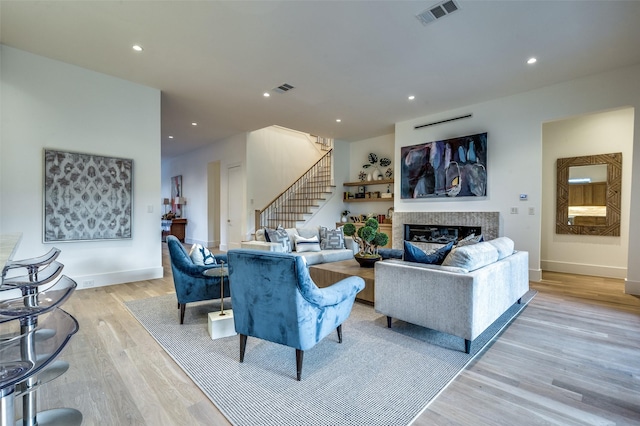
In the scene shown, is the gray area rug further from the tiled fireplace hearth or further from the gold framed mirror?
the gold framed mirror

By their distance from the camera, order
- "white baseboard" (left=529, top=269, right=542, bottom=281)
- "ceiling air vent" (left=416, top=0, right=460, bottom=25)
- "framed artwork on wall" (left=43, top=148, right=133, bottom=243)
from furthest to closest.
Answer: "white baseboard" (left=529, top=269, right=542, bottom=281), "framed artwork on wall" (left=43, top=148, right=133, bottom=243), "ceiling air vent" (left=416, top=0, right=460, bottom=25)

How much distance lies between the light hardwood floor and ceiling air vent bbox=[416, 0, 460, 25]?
3119mm

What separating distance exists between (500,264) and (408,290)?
926mm

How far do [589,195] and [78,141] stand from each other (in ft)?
27.1

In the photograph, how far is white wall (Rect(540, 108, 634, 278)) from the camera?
489cm

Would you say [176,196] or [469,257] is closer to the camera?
[469,257]

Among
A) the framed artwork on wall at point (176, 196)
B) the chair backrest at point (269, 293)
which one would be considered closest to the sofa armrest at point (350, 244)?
the chair backrest at point (269, 293)

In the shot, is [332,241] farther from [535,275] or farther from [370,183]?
[535,275]

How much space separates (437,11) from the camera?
2844mm

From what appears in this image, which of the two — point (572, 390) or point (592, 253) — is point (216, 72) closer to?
point (572, 390)

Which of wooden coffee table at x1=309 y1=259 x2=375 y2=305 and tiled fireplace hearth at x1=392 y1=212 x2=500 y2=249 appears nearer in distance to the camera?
wooden coffee table at x1=309 y1=259 x2=375 y2=305

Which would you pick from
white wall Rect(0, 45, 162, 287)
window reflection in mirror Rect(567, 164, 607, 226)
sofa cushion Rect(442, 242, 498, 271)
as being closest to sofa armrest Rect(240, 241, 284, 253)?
white wall Rect(0, 45, 162, 287)

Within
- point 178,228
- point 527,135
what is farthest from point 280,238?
point 178,228

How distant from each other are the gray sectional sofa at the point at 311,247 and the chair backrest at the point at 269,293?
2.36 m
